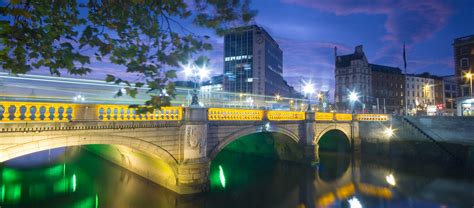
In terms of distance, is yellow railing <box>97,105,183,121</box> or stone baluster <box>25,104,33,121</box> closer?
stone baluster <box>25,104,33,121</box>

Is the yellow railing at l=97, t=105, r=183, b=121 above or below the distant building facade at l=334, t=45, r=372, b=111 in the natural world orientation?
below

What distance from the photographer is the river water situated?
14.7 meters

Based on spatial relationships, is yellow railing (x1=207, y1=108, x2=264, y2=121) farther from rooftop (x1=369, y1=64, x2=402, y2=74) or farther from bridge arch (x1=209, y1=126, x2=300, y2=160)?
rooftop (x1=369, y1=64, x2=402, y2=74)

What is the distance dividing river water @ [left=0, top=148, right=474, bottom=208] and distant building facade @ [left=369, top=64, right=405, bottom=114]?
156ft

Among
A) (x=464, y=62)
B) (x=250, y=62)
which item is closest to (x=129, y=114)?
Answer: (x=464, y=62)

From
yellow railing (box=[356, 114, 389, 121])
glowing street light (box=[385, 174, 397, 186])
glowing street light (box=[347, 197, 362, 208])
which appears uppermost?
yellow railing (box=[356, 114, 389, 121])

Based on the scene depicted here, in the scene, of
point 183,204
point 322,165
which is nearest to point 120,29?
point 183,204

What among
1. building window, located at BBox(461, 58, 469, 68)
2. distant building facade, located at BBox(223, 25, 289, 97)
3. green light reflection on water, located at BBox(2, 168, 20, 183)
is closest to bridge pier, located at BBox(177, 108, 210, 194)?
green light reflection on water, located at BBox(2, 168, 20, 183)

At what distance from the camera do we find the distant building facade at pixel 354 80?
63.4 metres

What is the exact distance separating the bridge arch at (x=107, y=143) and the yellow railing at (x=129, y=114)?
2.94ft

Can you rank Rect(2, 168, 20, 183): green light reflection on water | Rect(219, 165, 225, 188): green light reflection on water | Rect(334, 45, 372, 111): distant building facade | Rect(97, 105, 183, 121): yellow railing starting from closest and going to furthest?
Rect(97, 105, 183, 121): yellow railing → Rect(2, 168, 20, 183): green light reflection on water → Rect(219, 165, 225, 188): green light reflection on water → Rect(334, 45, 372, 111): distant building facade

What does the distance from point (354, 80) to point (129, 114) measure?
64.3 metres

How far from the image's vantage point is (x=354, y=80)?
210 ft

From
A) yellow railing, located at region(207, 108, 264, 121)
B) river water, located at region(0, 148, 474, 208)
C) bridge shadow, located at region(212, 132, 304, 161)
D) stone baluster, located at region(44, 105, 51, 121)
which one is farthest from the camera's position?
bridge shadow, located at region(212, 132, 304, 161)
